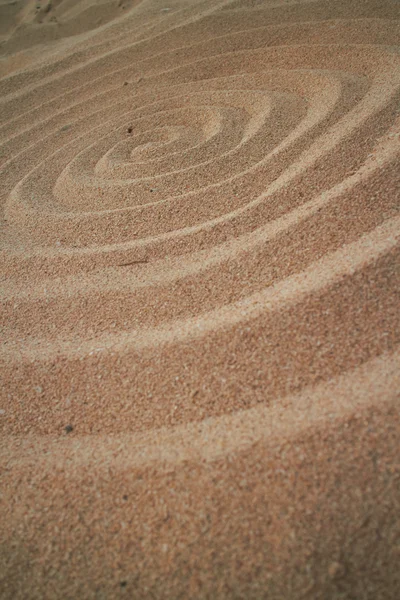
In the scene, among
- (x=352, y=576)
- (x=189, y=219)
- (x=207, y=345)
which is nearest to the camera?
(x=352, y=576)

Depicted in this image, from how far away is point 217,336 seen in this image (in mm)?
1551

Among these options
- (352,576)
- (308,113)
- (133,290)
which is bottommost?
(352,576)

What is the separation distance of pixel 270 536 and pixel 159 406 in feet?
1.72

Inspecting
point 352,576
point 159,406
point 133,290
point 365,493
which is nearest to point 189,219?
point 133,290

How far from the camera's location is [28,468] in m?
1.40

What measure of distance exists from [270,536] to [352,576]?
8.2 inches

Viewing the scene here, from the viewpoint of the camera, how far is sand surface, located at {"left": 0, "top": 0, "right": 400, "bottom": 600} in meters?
1.14

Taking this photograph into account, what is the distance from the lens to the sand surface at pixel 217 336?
3.74 ft

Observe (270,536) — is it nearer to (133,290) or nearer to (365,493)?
(365,493)

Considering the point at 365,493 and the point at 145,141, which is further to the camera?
the point at 145,141

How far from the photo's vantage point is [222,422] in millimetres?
1352

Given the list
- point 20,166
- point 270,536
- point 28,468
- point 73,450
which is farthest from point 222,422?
point 20,166

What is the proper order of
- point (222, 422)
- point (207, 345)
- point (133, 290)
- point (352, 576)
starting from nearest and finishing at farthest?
point (352, 576)
point (222, 422)
point (207, 345)
point (133, 290)

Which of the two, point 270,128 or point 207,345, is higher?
point 270,128
